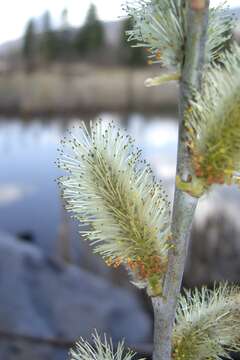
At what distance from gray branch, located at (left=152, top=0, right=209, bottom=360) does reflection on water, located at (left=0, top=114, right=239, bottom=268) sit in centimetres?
865

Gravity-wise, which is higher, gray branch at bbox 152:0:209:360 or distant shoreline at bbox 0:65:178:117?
distant shoreline at bbox 0:65:178:117

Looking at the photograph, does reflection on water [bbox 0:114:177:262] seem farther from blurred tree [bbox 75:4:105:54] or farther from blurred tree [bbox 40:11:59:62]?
blurred tree [bbox 75:4:105:54]

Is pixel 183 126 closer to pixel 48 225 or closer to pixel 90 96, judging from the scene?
pixel 48 225

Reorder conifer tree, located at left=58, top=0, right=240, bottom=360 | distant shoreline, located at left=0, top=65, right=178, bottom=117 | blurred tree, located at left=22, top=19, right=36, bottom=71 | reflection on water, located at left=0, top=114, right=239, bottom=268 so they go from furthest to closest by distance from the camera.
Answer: blurred tree, located at left=22, top=19, right=36, bottom=71, distant shoreline, located at left=0, top=65, right=178, bottom=117, reflection on water, located at left=0, top=114, right=239, bottom=268, conifer tree, located at left=58, top=0, right=240, bottom=360

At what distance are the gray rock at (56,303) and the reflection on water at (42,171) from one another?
407 centimetres

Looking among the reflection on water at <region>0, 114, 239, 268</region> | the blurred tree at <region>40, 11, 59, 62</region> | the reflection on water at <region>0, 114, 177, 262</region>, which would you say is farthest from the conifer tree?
the blurred tree at <region>40, 11, 59, 62</region>

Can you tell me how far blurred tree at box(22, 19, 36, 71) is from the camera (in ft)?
81.9

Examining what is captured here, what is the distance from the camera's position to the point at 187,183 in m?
0.76

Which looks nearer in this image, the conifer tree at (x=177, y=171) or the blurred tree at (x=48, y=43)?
the conifer tree at (x=177, y=171)

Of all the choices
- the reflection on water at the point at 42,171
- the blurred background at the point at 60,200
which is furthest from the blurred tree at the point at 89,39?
the reflection on water at the point at 42,171

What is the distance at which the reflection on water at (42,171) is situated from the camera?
39.8 feet

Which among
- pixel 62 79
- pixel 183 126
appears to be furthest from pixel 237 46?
pixel 62 79

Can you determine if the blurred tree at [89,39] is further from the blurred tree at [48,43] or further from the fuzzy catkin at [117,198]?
the fuzzy catkin at [117,198]

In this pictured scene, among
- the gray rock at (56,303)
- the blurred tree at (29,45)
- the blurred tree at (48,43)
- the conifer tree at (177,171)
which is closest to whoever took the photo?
the conifer tree at (177,171)
